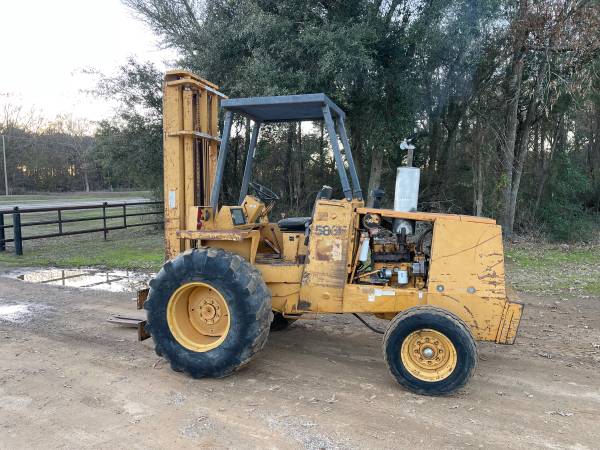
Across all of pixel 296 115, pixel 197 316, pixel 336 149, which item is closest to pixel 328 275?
pixel 336 149

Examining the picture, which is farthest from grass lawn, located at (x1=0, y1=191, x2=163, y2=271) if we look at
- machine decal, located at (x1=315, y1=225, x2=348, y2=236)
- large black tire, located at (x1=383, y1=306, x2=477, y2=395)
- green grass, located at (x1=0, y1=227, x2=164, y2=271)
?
large black tire, located at (x1=383, y1=306, x2=477, y2=395)

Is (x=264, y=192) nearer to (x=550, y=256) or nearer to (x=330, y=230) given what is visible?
(x=330, y=230)

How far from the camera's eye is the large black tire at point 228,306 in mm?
4113

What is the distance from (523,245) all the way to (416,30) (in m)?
6.16

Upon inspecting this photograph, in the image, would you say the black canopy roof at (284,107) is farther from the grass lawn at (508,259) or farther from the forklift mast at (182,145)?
the grass lawn at (508,259)

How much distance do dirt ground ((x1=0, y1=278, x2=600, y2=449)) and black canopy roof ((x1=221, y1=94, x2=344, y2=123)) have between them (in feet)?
8.41

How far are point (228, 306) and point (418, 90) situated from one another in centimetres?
1013

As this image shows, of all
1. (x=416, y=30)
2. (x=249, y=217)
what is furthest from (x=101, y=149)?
(x=249, y=217)

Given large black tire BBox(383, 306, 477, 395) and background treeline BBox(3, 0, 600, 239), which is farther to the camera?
background treeline BBox(3, 0, 600, 239)

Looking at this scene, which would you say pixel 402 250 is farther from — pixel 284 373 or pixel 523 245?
pixel 523 245

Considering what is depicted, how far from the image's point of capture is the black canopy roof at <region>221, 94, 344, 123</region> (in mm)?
4320

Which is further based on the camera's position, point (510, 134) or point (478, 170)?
point (478, 170)

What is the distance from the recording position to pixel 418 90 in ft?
40.8

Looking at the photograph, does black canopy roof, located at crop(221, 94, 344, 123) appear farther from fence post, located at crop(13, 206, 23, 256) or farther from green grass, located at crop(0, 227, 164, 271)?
fence post, located at crop(13, 206, 23, 256)
